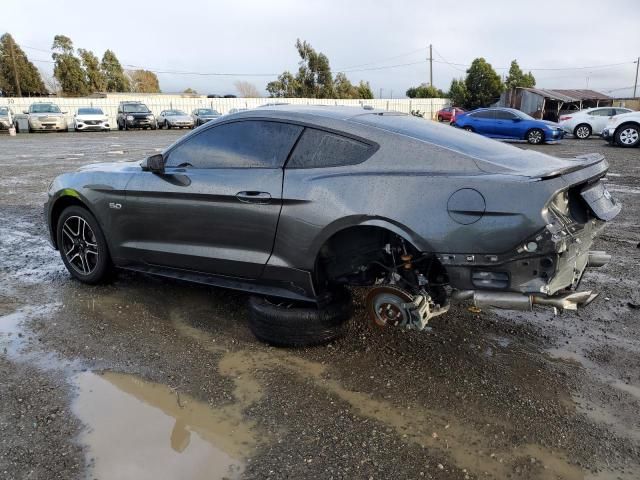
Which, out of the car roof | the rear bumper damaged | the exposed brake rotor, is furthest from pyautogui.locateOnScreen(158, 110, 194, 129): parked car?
the rear bumper damaged

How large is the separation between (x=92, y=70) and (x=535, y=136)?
49204 mm

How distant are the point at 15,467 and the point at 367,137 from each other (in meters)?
2.59

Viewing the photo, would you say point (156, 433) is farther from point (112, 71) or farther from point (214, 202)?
point (112, 71)

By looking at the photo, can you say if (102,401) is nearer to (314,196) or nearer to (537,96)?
(314,196)

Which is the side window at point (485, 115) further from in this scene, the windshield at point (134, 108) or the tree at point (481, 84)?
the tree at point (481, 84)

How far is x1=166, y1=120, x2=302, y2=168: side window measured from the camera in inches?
143

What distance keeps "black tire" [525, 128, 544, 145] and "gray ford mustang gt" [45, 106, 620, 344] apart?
55.9ft

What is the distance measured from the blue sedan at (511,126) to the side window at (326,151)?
17021mm

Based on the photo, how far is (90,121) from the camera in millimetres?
29156

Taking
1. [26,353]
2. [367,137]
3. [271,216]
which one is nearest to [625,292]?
[367,137]

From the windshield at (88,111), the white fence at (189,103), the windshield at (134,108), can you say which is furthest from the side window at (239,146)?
the windshield at (134,108)

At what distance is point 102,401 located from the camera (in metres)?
3.06

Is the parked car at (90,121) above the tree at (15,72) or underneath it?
underneath

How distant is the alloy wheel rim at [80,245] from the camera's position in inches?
186
